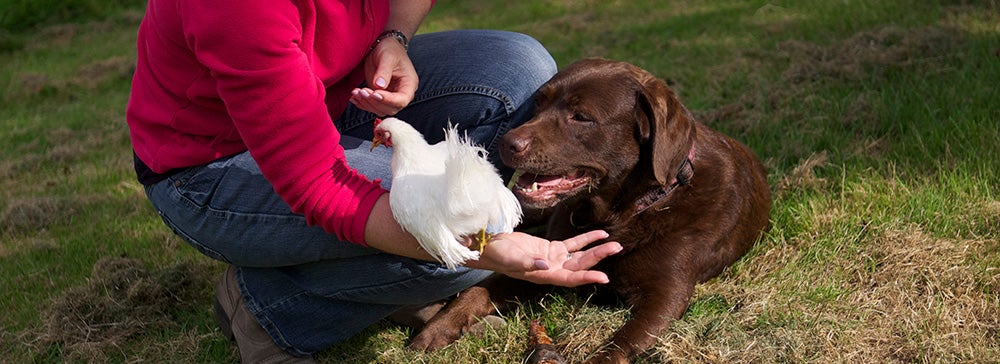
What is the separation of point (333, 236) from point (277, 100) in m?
0.54

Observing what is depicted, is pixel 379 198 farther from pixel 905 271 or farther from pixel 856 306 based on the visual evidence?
pixel 905 271

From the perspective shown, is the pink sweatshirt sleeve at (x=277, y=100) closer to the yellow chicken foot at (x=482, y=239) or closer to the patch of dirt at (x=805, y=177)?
the yellow chicken foot at (x=482, y=239)

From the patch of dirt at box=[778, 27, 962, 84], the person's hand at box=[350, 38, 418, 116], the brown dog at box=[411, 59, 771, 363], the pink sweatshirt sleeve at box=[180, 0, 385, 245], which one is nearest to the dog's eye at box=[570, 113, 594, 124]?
the brown dog at box=[411, 59, 771, 363]

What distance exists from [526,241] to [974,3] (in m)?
4.85

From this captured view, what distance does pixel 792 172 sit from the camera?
3.62 meters

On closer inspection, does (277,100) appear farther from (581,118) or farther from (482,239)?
(581,118)

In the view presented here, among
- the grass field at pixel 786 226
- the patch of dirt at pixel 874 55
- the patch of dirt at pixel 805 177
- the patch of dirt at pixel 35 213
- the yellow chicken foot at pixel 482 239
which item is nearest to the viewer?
the yellow chicken foot at pixel 482 239

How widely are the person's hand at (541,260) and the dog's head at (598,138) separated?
1.66 ft

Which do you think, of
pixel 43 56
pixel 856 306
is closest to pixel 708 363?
pixel 856 306

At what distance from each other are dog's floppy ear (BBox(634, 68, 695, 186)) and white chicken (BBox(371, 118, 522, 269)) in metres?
0.81

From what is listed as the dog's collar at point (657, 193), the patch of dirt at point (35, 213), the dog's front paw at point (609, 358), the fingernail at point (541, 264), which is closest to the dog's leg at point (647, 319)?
the dog's front paw at point (609, 358)

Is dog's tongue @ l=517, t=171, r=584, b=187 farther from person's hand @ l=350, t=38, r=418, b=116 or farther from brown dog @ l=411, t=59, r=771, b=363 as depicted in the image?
person's hand @ l=350, t=38, r=418, b=116

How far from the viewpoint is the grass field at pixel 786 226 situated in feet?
8.52

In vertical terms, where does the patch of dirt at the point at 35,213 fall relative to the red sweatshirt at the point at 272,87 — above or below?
below
